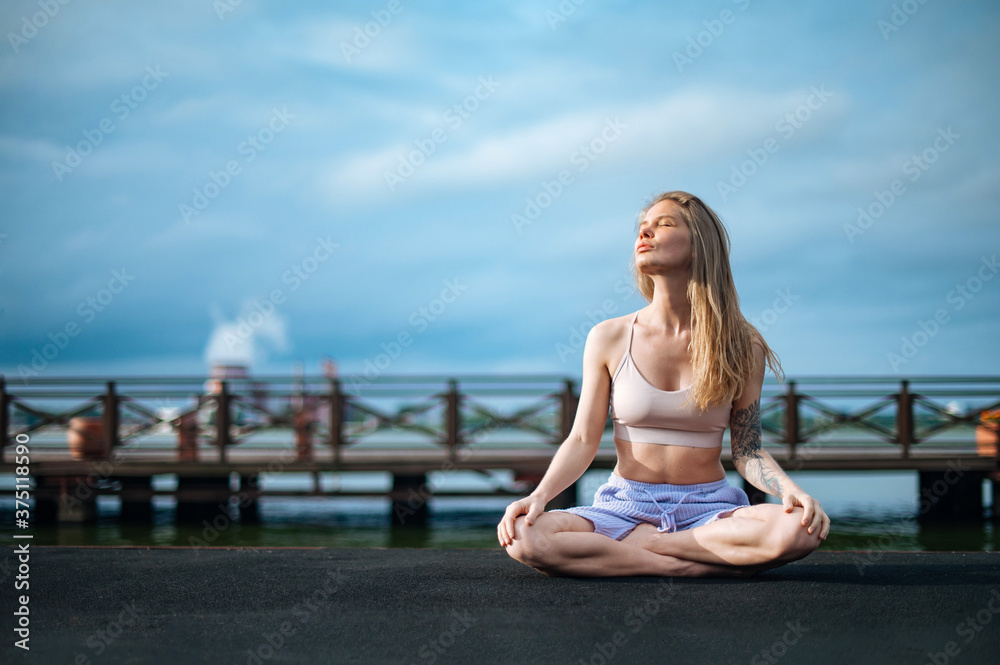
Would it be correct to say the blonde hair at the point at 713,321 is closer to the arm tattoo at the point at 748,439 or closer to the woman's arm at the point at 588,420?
the arm tattoo at the point at 748,439

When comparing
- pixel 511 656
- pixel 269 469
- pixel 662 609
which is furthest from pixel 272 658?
pixel 269 469

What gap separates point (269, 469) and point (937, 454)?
9.26 m

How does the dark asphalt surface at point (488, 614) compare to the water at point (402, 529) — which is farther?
the water at point (402, 529)

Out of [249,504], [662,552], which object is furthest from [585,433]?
[249,504]

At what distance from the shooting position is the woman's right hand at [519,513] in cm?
269

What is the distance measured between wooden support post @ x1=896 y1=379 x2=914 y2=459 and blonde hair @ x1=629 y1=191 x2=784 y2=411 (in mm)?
9353

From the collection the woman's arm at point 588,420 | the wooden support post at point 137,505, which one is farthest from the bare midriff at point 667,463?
the wooden support post at point 137,505

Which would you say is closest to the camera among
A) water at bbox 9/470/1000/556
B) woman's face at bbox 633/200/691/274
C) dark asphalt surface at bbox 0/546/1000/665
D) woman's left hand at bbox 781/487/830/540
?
dark asphalt surface at bbox 0/546/1000/665

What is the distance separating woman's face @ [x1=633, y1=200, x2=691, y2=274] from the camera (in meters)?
2.94

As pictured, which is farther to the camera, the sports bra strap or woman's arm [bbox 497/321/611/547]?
the sports bra strap

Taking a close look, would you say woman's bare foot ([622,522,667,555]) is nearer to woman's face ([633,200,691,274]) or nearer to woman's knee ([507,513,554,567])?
woman's knee ([507,513,554,567])

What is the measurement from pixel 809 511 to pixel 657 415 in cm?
→ 59

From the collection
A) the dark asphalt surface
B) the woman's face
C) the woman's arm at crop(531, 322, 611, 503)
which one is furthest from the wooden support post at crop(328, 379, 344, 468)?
the woman's face

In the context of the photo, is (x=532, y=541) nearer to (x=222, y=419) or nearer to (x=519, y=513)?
(x=519, y=513)
